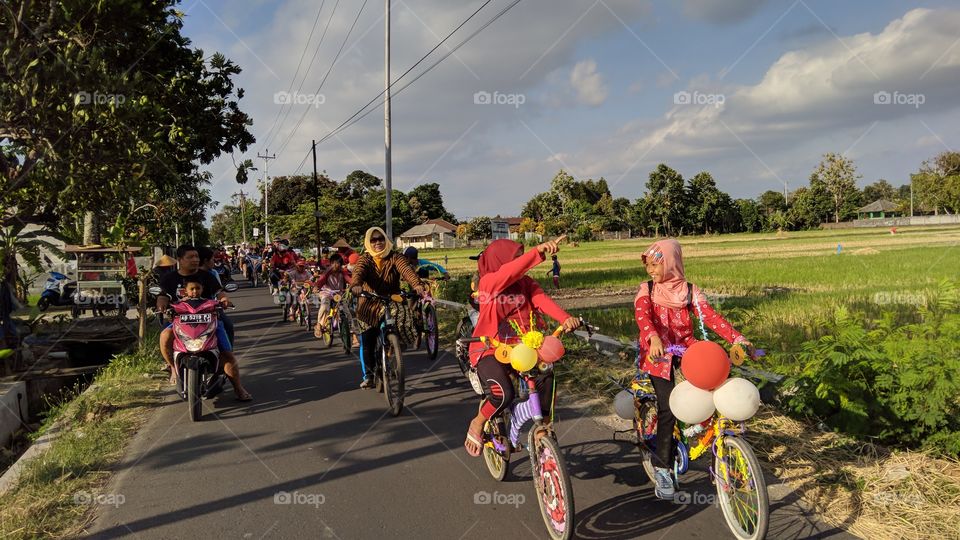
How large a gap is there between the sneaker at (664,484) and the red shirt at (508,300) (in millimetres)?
1184

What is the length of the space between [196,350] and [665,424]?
A: 5069mm

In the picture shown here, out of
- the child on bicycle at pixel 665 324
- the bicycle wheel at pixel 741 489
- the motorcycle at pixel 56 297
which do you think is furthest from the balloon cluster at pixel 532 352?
the motorcycle at pixel 56 297

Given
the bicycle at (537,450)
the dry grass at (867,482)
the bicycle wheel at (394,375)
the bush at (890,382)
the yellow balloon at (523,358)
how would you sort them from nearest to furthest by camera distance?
the bicycle at (537,450), the dry grass at (867,482), the yellow balloon at (523,358), the bush at (890,382), the bicycle wheel at (394,375)

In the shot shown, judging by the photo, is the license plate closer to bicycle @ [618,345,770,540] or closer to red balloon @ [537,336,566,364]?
red balloon @ [537,336,566,364]

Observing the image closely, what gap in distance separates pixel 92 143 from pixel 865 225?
4091 inches

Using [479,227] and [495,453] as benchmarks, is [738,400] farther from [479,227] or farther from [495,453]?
[479,227]

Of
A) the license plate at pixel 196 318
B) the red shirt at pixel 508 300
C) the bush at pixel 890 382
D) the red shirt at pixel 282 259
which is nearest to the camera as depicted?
the red shirt at pixel 508 300

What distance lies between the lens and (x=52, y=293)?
20078mm

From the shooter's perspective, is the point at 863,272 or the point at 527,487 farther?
the point at 863,272

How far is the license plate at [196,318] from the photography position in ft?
22.1

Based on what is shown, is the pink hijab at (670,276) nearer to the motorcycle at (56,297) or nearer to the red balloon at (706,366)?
the red balloon at (706,366)

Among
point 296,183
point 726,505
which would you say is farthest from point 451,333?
point 296,183

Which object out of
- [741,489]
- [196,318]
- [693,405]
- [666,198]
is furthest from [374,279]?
[666,198]

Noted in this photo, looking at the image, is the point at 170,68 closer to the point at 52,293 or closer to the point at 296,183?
the point at 52,293
